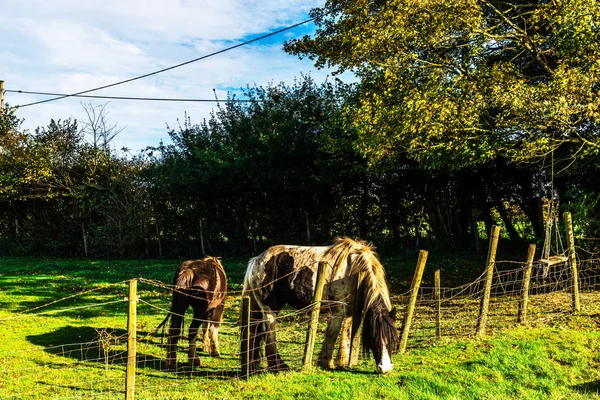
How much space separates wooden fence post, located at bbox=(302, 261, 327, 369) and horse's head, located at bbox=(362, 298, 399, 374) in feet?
2.22

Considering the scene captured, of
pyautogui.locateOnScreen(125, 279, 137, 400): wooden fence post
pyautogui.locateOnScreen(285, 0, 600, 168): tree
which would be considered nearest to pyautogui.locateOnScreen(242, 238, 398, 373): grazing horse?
pyautogui.locateOnScreen(125, 279, 137, 400): wooden fence post

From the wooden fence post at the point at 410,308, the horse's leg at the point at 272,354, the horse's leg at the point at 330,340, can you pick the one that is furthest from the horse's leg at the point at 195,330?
the wooden fence post at the point at 410,308

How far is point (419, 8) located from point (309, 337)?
762 cm

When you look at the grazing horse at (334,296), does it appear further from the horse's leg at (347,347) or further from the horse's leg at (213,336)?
the horse's leg at (213,336)

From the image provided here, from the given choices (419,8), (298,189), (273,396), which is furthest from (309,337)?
(298,189)

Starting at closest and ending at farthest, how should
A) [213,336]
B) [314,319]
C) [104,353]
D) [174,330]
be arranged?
[314,319] → [174,330] → [104,353] → [213,336]

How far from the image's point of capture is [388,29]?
10641mm

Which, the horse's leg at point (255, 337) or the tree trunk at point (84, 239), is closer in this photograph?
the horse's leg at point (255, 337)

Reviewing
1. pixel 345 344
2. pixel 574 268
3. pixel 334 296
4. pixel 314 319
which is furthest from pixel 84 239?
pixel 574 268

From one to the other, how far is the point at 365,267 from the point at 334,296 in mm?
676

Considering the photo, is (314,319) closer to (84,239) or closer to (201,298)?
(201,298)

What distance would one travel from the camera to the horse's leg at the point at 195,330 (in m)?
7.52

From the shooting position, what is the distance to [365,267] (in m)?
7.09

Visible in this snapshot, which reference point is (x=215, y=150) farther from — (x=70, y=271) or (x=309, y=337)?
(x=309, y=337)
